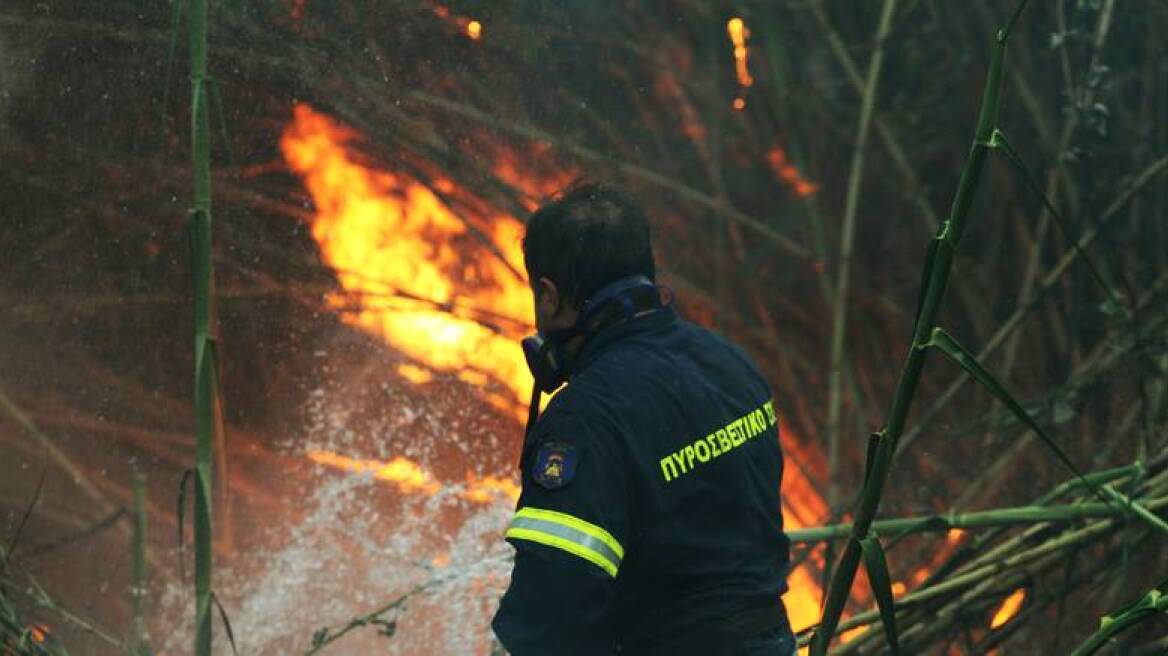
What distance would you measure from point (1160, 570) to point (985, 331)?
1.10 m

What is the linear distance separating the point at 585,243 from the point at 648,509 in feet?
1.12

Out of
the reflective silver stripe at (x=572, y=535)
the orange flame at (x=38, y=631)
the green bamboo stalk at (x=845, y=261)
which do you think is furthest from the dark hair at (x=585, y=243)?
the green bamboo stalk at (x=845, y=261)

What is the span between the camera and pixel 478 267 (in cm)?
427

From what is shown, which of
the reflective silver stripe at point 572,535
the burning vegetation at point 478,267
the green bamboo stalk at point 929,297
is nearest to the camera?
the green bamboo stalk at point 929,297

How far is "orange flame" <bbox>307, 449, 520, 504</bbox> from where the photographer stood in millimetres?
4207

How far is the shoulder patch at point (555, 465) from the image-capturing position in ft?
5.80

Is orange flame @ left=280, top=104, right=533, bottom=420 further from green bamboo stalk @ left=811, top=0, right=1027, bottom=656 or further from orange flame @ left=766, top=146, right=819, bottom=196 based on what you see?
green bamboo stalk @ left=811, top=0, right=1027, bottom=656

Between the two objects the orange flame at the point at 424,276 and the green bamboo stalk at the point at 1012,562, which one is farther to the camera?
the orange flame at the point at 424,276

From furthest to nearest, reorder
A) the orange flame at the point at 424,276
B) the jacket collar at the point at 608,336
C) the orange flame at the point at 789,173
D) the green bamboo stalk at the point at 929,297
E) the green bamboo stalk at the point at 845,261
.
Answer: the orange flame at the point at 789,173, the green bamboo stalk at the point at 845,261, the orange flame at the point at 424,276, the jacket collar at the point at 608,336, the green bamboo stalk at the point at 929,297

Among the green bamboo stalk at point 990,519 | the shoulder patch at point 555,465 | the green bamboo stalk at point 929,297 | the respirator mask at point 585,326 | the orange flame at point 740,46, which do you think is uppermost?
the orange flame at point 740,46

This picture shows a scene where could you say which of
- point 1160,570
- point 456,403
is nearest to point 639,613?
point 1160,570

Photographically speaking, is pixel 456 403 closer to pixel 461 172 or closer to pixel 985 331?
pixel 461 172

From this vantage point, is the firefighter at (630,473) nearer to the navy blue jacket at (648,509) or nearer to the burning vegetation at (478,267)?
the navy blue jacket at (648,509)

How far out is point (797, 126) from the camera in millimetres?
4586
